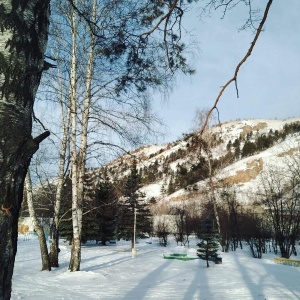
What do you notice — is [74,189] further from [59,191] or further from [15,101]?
[15,101]

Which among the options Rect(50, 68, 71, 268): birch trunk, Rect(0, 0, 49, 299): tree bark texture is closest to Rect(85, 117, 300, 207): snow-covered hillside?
Rect(0, 0, 49, 299): tree bark texture

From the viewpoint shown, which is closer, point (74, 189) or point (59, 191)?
point (74, 189)

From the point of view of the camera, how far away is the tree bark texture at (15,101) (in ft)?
4.34

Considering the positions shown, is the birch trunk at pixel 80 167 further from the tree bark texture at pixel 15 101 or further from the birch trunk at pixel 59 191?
the tree bark texture at pixel 15 101

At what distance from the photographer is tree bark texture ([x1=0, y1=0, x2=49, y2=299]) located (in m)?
1.32

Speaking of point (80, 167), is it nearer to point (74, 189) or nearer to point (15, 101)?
point (74, 189)

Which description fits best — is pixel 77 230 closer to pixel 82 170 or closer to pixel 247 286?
pixel 82 170

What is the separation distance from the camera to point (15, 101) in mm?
1427

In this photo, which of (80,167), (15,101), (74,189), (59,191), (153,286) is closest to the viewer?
(15,101)

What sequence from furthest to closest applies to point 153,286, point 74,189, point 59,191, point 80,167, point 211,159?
point 211,159, point 59,191, point 80,167, point 74,189, point 153,286

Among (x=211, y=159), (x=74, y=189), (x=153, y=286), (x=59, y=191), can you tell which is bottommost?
(x=153, y=286)

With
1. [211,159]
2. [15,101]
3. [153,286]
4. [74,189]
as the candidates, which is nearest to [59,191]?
[74,189]

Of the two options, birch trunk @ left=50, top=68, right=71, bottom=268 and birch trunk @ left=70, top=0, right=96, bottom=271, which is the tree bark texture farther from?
birch trunk @ left=50, top=68, right=71, bottom=268

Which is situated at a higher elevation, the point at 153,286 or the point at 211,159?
the point at 211,159
